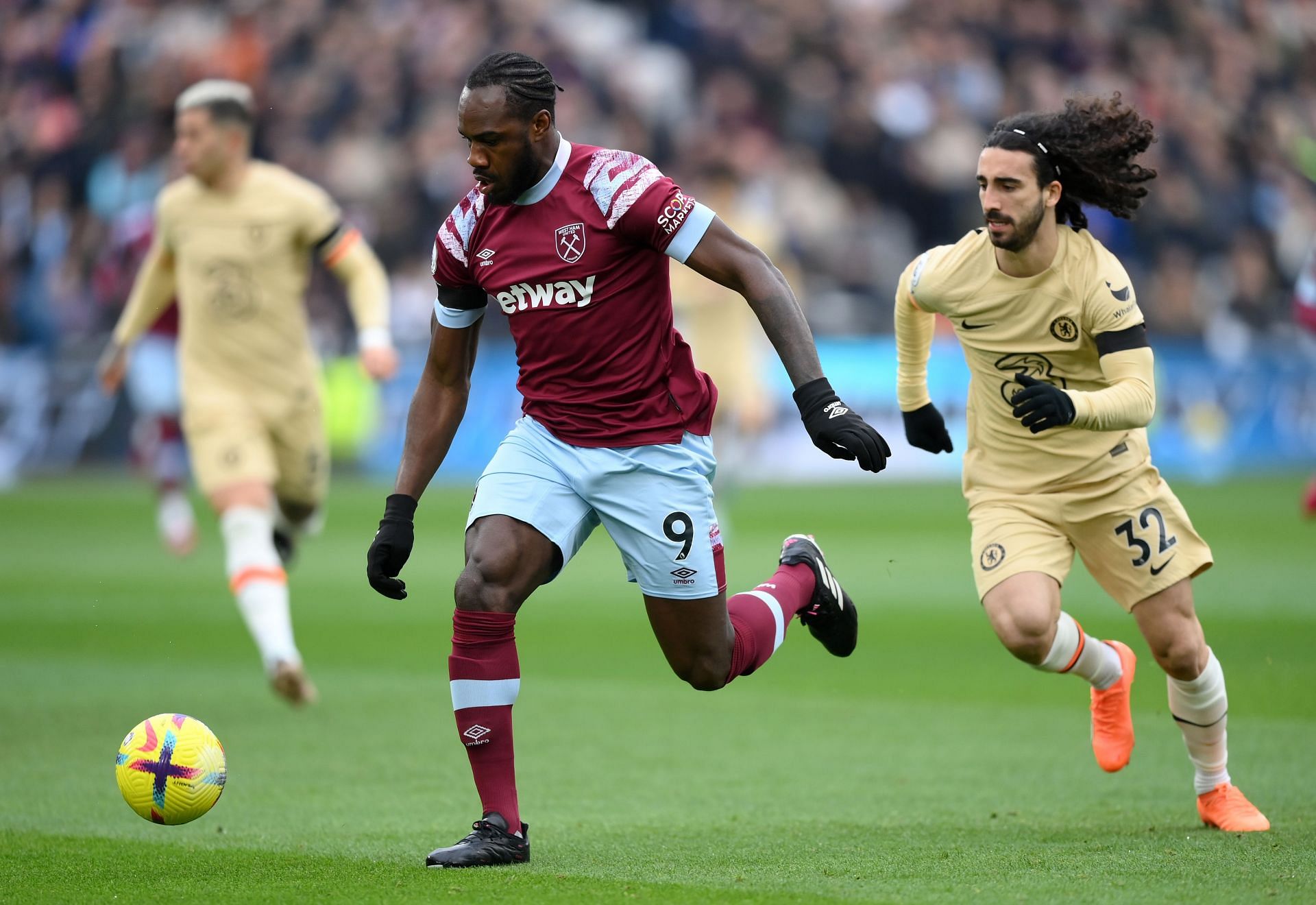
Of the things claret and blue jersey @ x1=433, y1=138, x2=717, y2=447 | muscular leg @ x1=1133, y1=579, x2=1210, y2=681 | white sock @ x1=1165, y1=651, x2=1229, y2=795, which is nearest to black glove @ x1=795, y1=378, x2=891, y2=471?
claret and blue jersey @ x1=433, y1=138, x2=717, y2=447

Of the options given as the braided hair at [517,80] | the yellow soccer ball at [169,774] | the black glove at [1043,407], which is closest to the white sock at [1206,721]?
the black glove at [1043,407]

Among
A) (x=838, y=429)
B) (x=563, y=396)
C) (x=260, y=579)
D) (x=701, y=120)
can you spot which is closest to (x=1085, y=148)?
(x=838, y=429)

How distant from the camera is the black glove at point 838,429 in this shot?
16.1 ft

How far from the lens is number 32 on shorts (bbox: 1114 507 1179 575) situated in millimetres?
6004

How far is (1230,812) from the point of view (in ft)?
19.2

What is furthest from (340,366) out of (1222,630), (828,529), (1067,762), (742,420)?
(1067,762)

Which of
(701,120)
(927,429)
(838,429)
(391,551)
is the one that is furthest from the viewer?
(701,120)

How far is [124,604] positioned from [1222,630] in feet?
24.4

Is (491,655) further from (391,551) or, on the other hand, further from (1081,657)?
(1081,657)

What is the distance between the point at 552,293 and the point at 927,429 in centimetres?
184

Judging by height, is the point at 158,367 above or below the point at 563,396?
above

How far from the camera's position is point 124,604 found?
41.3 feet

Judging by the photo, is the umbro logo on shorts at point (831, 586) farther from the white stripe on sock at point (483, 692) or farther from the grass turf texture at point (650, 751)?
the white stripe on sock at point (483, 692)

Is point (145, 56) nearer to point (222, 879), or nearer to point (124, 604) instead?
point (124, 604)
